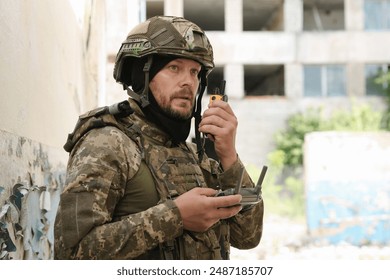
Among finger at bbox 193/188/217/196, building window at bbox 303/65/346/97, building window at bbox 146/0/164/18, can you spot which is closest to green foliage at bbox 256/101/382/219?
building window at bbox 303/65/346/97

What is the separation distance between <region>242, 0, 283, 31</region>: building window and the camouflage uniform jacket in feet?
45.5

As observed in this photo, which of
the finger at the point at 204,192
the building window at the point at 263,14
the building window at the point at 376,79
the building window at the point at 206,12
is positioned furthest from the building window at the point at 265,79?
the finger at the point at 204,192

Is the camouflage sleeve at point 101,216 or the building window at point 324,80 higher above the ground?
the camouflage sleeve at point 101,216

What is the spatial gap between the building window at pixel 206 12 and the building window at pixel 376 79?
371 centimetres

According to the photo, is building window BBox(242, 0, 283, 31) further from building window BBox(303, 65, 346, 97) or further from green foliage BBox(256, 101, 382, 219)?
green foliage BBox(256, 101, 382, 219)

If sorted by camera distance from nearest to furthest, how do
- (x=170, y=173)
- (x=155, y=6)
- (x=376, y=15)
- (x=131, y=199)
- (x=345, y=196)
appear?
(x=131, y=199), (x=170, y=173), (x=345, y=196), (x=155, y=6), (x=376, y=15)

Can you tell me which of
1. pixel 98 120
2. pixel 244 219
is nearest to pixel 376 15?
pixel 244 219

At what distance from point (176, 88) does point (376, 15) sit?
1442 cm

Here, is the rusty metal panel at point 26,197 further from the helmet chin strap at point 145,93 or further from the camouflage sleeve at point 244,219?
the camouflage sleeve at point 244,219

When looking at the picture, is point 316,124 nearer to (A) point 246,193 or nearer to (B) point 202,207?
(A) point 246,193

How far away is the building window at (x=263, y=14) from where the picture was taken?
15.2m

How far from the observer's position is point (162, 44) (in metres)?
1.67

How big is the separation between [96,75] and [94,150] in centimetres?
418

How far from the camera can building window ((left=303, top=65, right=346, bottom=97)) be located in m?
14.9
